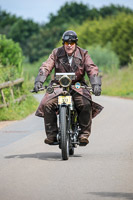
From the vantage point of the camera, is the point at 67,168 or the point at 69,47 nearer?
the point at 67,168

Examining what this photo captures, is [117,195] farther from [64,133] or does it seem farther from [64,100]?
[64,100]

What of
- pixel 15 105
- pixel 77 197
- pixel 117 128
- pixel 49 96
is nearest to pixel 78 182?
pixel 77 197

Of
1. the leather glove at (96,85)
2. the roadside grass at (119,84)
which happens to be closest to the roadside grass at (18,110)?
the leather glove at (96,85)

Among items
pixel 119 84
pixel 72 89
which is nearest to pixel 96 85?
pixel 72 89

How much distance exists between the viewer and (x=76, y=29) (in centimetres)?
7325

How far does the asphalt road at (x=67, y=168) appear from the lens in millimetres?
6695

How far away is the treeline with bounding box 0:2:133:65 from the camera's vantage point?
61.1 metres

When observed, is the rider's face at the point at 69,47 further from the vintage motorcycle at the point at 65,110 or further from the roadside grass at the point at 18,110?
the roadside grass at the point at 18,110

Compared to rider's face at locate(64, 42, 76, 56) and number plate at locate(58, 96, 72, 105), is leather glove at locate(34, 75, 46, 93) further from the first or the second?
Answer: rider's face at locate(64, 42, 76, 56)

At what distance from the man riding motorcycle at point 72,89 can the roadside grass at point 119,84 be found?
20904 millimetres

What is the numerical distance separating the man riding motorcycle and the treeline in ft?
164

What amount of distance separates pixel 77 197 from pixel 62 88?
315 cm

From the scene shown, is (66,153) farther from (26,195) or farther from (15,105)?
(15,105)

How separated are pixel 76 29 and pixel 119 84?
37.0m
